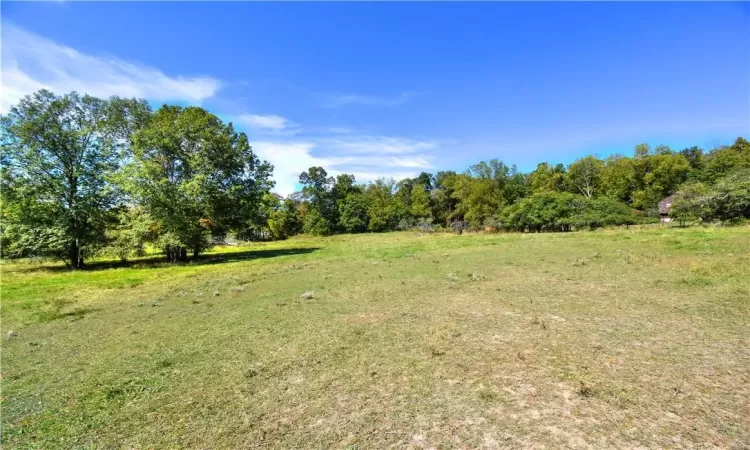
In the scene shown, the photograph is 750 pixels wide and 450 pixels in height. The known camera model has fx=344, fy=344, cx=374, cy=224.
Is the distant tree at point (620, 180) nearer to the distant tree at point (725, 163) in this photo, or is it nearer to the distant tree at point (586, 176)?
the distant tree at point (586, 176)

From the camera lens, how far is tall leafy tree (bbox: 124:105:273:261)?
2612 cm

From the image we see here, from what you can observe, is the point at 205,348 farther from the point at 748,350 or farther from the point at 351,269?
the point at 351,269

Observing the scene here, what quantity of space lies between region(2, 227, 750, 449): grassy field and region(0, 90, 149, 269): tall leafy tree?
59.3 ft

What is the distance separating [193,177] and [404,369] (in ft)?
94.4

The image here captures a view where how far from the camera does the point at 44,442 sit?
151 inches

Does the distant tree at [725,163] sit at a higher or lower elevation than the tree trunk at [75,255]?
higher

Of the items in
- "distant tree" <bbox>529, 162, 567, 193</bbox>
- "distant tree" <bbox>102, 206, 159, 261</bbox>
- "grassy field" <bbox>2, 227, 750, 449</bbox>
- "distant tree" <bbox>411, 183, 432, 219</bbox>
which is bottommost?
"grassy field" <bbox>2, 227, 750, 449</bbox>

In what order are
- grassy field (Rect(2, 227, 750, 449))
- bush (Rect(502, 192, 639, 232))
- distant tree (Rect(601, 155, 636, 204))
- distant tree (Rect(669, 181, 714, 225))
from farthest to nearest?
distant tree (Rect(601, 155, 636, 204))
bush (Rect(502, 192, 639, 232))
distant tree (Rect(669, 181, 714, 225))
grassy field (Rect(2, 227, 750, 449))

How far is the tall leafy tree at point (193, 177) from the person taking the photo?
26125 millimetres

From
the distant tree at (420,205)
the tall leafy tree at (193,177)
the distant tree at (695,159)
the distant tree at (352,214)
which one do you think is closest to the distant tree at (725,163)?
the distant tree at (695,159)

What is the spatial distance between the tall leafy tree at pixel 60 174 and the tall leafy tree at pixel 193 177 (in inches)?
110

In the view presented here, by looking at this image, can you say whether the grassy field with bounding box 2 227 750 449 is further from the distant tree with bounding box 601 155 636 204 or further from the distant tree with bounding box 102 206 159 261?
the distant tree with bounding box 601 155 636 204

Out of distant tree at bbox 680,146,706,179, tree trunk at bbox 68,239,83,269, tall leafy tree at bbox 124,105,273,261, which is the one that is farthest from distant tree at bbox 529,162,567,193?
tree trunk at bbox 68,239,83,269

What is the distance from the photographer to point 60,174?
25.9m
